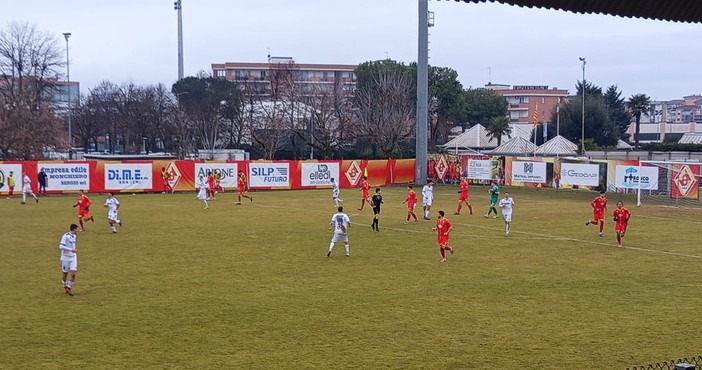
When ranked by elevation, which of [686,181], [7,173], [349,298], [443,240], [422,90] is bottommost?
[349,298]

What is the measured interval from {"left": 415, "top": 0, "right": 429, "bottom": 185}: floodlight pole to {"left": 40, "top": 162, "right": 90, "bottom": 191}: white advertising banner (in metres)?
25.7

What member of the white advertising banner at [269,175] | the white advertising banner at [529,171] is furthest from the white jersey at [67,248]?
the white advertising banner at [529,171]

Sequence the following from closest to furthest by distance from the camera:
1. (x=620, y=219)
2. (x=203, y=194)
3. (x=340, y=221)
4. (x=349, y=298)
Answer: (x=349, y=298), (x=340, y=221), (x=620, y=219), (x=203, y=194)

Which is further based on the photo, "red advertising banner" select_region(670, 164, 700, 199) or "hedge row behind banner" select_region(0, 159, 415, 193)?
"hedge row behind banner" select_region(0, 159, 415, 193)

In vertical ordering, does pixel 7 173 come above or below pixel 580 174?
above

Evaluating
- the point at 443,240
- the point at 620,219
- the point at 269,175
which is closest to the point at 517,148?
the point at 269,175

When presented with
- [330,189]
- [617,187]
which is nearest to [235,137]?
[330,189]

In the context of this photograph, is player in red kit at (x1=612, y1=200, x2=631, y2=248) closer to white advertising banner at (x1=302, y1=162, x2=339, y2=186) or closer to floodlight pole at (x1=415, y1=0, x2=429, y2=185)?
floodlight pole at (x1=415, y1=0, x2=429, y2=185)

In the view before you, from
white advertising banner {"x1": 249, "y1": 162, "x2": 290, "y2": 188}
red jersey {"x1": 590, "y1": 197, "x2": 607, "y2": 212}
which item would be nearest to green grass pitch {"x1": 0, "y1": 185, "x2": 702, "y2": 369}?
red jersey {"x1": 590, "y1": 197, "x2": 607, "y2": 212}

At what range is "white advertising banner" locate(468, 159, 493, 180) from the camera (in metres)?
61.7

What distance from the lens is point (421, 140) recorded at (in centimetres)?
6078

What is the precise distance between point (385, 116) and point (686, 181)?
116ft

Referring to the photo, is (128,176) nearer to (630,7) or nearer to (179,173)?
(179,173)

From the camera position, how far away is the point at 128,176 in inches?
2084
